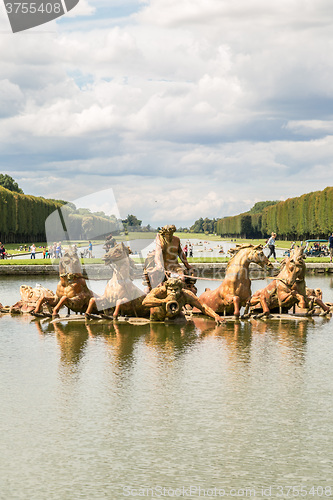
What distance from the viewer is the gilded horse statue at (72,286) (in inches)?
483

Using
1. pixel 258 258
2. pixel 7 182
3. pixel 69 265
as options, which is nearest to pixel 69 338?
pixel 69 265

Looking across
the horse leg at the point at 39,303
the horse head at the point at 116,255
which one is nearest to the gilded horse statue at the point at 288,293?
the horse head at the point at 116,255

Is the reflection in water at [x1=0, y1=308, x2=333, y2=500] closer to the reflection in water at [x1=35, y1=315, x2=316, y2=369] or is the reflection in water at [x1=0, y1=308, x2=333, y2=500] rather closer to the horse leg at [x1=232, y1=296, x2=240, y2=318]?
the reflection in water at [x1=35, y1=315, x2=316, y2=369]

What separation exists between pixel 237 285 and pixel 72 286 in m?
3.19

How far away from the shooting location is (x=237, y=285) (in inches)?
480

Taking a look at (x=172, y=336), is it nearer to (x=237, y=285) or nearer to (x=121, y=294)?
(x=121, y=294)

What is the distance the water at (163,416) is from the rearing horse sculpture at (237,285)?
2037mm

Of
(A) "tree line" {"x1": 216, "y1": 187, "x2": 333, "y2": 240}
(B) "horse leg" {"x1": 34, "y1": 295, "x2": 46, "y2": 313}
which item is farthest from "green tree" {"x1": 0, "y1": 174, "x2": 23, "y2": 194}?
(B) "horse leg" {"x1": 34, "y1": 295, "x2": 46, "y2": 313}

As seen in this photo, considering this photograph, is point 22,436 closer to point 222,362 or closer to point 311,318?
point 222,362

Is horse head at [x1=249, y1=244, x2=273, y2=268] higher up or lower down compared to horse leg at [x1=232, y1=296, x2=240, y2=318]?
higher up

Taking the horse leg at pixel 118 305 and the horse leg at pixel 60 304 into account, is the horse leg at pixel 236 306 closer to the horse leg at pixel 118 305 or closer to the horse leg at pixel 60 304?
the horse leg at pixel 118 305

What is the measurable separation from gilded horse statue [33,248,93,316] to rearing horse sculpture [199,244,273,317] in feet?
7.66

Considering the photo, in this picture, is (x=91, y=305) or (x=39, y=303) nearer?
(x=91, y=305)

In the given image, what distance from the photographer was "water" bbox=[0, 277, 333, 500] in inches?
191
